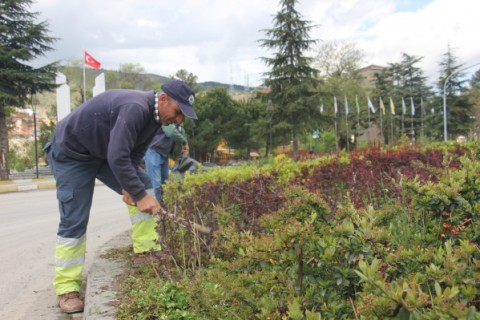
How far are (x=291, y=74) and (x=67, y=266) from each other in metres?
30.1

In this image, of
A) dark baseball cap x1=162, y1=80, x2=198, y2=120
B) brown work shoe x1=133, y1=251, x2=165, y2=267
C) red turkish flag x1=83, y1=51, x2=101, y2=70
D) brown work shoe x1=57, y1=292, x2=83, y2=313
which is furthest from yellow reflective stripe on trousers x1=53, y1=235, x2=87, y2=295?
red turkish flag x1=83, y1=51, x2=101, y2=70

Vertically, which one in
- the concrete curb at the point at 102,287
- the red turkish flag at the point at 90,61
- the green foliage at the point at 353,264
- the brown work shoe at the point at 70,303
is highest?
the red turkish flag at the point at 90,61

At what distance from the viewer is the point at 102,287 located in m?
3.20

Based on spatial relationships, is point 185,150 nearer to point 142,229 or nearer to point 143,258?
point 142,229

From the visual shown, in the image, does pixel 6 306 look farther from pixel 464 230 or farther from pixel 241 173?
pixel 464 230

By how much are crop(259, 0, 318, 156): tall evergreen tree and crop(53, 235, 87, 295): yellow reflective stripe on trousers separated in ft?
93.4

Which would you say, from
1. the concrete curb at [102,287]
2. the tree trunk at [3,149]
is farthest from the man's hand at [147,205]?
the tree trunk at [3,149]

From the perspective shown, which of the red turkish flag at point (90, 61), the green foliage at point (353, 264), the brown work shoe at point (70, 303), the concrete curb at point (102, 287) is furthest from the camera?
the red turkish flag at point (90, 61)

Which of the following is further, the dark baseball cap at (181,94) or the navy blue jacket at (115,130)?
the dark baseball cap at (181,94)

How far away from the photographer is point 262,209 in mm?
3400

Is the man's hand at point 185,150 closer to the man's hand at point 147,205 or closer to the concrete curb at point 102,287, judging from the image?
the concrete curb at point 102,287

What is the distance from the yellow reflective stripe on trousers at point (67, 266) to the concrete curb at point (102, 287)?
0.11 metres

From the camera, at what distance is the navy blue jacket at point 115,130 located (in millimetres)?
3008

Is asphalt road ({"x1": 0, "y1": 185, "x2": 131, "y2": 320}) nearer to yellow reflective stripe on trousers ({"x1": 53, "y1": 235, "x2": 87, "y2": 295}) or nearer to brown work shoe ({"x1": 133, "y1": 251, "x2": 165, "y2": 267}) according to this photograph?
yellow reflective stripe on trousers ({"x1": 53, "y1": 235, "x2": 87, "y2": 295})
